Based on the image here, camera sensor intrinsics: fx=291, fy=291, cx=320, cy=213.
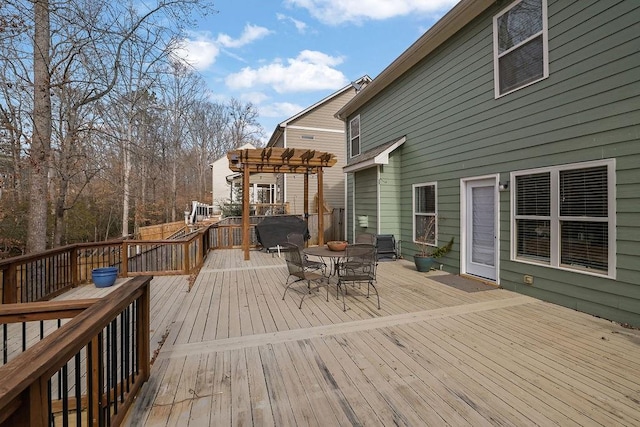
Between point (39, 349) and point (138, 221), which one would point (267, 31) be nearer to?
point (39, 349)

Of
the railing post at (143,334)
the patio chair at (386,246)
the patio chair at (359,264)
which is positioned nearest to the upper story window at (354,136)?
the patio chair at (386,246)

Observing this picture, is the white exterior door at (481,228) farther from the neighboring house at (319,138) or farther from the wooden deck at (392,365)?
the neighboring house at (319,138)

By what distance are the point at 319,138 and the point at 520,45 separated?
35.6ft

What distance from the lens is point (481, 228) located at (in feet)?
17.9

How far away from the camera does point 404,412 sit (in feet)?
6.57

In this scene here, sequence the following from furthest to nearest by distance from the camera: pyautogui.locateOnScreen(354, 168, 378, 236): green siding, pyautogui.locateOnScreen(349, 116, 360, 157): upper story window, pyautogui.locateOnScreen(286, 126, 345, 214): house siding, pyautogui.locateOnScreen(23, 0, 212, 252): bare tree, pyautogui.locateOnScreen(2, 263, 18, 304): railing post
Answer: pyautogui.locateOnScreen(286, 126, 345, 214): house siding, pyautogui.locateOnScreen(349, 116, 360, 157): upper story window, pyautogui.locateOnScreen(354, 168, 378, 236): green siding, pyautogui.locateOnScreen(23, 0, 212, 252): bare tree, pyautogui.locateOnScreen(2, 263, 18, 304): railing post

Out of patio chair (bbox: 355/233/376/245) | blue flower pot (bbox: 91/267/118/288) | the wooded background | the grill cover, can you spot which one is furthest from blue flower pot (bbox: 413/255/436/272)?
the wooded background

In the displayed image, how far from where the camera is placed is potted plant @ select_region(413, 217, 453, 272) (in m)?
6.08

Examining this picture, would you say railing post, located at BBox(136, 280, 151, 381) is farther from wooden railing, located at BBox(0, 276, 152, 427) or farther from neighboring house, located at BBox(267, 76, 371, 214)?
neighboring house, located at BBox(267, 76, 371, 214)

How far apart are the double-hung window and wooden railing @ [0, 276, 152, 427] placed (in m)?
5.57

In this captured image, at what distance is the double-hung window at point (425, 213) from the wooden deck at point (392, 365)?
7.73ft

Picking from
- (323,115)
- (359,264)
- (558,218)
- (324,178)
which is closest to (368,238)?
(359,264)

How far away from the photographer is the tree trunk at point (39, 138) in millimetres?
5289

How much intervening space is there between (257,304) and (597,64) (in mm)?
5399
